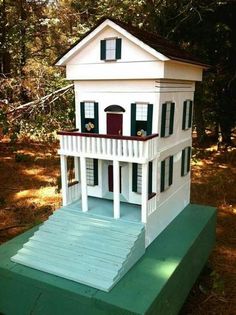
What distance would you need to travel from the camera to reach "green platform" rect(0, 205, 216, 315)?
21.5 feet

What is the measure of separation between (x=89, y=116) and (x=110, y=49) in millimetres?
1901

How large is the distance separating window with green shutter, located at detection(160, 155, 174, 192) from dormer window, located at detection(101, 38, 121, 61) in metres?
2.94

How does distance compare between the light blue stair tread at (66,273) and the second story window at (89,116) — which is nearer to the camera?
the light blue stair tread at (66,273)

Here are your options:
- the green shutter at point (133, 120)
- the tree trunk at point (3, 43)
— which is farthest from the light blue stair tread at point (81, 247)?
the tree trunk at point (3, 43)

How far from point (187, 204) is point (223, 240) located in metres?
2.03

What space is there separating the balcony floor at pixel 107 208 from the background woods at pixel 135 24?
3814mm

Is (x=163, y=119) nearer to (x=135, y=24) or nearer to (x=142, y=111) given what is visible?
(x=142, y=111)

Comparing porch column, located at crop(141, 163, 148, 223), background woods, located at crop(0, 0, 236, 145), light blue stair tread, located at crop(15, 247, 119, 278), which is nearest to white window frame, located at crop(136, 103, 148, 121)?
porch column, located at crop(141, 163, 148, 223)

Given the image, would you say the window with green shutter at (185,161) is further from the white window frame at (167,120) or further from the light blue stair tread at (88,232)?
the light blue stair tread at (88,232)

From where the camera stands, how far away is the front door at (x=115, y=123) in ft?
29.1


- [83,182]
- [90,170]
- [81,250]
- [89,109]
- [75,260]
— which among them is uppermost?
[89,109]

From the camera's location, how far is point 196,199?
15.2 m

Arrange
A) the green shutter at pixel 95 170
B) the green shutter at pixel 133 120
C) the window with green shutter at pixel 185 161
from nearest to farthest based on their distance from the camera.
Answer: the green shutter at pixel 133 120, the green shutter at pixel 95 170, the window with green shutter at pixel 185 161

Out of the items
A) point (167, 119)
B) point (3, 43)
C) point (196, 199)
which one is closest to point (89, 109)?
point (167, 119)
